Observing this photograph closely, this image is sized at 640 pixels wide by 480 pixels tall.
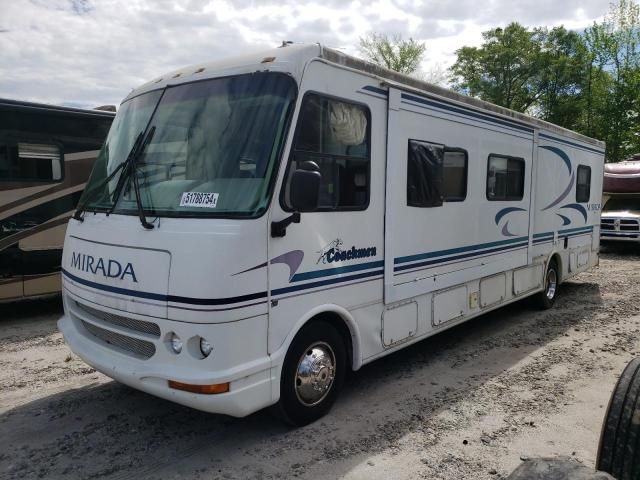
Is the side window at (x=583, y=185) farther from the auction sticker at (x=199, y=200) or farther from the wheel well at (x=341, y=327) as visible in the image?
the auction sticker at (x=199, y=200)

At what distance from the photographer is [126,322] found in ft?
12.1

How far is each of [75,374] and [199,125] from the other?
2850 millimetres

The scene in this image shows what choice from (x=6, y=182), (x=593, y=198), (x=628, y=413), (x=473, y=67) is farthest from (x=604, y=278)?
(x=473, y=67)

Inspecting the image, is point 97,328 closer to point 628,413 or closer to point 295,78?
point 295,78

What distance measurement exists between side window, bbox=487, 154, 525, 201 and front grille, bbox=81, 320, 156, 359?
431cm

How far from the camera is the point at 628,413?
2699 mm

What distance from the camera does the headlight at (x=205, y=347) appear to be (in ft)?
10.8

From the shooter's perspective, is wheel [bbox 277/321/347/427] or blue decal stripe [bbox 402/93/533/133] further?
blue decal stripe [bbox 402/93/533/133]

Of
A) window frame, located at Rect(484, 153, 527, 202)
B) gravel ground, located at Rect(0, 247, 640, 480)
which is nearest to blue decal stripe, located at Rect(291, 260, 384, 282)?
gravel ground, located at Rect(0, 247, 640, 480)

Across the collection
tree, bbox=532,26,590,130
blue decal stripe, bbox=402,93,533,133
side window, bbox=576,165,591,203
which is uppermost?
tree, bbox=532,26,590,130

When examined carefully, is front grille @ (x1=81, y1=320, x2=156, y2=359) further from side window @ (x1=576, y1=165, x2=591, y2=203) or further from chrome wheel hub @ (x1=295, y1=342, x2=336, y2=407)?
side window @ (x1=576, y1=165, x2=591, y2=203)

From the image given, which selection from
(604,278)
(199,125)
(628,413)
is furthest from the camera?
(604,278)

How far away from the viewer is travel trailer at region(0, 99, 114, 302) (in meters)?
6.83

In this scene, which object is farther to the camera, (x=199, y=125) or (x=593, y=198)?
(x=593, y=198)
